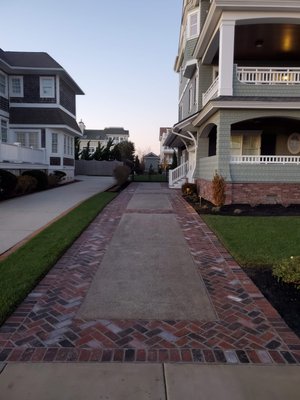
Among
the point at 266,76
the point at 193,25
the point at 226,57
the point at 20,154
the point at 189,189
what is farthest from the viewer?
the point at 20,154

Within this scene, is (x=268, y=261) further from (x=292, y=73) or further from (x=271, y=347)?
(x=292, y=73)

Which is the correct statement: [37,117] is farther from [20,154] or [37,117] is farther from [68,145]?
[20,154]

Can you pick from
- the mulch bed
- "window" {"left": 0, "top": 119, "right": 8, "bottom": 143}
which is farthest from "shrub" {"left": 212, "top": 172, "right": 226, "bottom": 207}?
"window" {"left": 0, "top": 119, "right": 8, "bottom": 143}

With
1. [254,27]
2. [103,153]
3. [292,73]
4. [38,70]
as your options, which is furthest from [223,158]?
[103,153]

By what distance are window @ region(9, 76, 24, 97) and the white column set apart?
15640mm

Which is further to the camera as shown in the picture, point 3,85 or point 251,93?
point 3,85

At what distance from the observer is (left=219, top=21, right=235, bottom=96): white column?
38.5ft

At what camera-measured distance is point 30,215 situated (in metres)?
10.6

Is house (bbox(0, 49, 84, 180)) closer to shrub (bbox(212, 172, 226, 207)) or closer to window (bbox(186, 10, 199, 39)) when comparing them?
window (bbox(186, 10, 199, 39))

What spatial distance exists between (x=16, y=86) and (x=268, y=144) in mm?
17047

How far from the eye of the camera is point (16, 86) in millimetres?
22609

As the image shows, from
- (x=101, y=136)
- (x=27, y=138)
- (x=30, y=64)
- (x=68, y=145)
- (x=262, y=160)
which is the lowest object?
(x=262, y=160)

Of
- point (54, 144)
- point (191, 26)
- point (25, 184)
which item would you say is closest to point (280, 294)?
point (25, 184)

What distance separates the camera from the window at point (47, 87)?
74.4 feet
